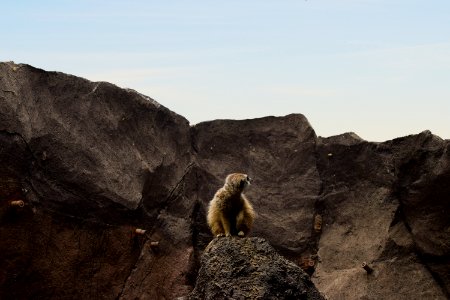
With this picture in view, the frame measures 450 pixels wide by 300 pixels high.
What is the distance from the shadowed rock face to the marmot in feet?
8.96

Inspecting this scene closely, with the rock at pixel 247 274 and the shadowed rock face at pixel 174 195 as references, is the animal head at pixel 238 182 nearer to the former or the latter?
the rock at pixel 247 274

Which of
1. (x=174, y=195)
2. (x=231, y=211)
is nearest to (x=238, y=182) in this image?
(x=231, y=211)

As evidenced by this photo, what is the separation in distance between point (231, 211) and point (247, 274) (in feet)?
5.15

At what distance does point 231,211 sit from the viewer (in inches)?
343

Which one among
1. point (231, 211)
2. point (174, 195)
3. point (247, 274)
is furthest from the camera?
point (174, 195)

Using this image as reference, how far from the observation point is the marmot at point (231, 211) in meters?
8.62

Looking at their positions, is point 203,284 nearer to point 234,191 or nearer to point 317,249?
point 234,191

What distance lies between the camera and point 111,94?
37.0ft

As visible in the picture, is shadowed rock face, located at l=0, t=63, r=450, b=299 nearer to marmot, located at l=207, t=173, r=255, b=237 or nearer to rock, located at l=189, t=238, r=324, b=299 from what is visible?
marmot, located at l=207, t=173, r=255, b=237

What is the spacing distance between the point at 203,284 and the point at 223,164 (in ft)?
17.2

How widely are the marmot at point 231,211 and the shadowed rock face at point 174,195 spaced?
2732 mm

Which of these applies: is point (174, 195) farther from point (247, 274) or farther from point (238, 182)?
point (247, 274)

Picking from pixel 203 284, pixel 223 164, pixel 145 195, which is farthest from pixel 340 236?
pixel 203 284

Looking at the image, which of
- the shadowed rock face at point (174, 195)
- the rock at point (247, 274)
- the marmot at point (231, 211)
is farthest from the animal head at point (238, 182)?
the shadowed rock face at point (174, 195)
